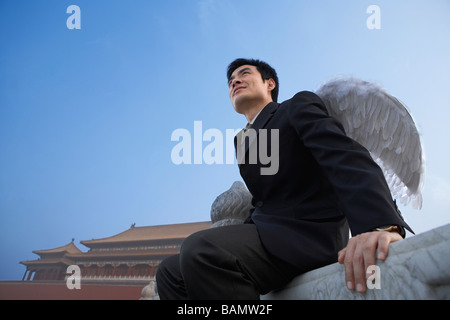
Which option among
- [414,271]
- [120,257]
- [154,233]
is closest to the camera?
[414,271]

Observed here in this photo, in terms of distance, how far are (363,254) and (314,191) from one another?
1.24 feet

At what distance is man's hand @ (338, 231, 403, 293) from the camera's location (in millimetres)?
585

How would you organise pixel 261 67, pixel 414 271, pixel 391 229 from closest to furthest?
pixel 414 271 → pixel 391 229 → pixel 261 67

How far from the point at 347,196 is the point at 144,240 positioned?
41.9 ft

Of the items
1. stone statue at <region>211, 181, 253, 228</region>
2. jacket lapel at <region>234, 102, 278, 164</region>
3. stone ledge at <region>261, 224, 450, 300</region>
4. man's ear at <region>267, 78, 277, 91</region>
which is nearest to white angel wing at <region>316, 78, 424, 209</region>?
man's ear at <region>267, 78, 277, 91</region>

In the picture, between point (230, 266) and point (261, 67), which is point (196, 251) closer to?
point (230, 266)

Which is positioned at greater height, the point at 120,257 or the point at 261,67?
the point at 261,67

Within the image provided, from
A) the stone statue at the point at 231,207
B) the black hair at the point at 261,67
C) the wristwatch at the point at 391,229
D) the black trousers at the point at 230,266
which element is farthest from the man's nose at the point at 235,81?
the wristwatch at the point at 391,229

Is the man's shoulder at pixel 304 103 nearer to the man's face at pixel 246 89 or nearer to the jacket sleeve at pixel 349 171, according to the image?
the jacket sleeve at pixel 349 171

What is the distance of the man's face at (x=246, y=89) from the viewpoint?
144 centimetres

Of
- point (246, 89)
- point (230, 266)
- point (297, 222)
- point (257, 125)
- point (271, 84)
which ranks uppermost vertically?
point (271, 84)

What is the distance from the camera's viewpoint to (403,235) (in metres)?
0.69

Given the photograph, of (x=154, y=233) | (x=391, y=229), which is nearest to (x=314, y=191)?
(x=391, y=229)

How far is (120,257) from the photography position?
12.1 metres
